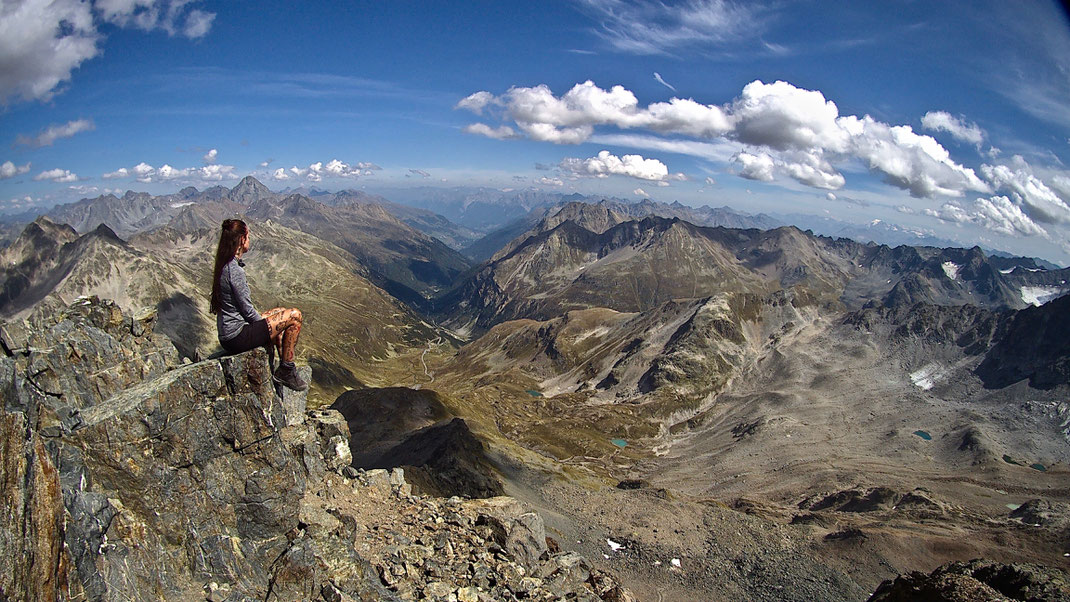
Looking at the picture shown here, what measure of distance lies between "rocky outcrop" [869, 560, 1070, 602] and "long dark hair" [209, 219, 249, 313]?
36.3 m

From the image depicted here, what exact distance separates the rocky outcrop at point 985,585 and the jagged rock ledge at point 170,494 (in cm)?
2079

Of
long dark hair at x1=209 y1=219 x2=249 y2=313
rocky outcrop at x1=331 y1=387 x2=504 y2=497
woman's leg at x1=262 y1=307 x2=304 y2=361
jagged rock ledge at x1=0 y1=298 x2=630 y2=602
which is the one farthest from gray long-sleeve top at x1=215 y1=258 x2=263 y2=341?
rocky outcrop at x1=331 y1=387 x2=504 y2=497

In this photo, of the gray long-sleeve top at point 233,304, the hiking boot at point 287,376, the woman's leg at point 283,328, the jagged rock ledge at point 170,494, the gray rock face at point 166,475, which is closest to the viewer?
the jagged rock ledge at point 170,494

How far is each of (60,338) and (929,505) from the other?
131m

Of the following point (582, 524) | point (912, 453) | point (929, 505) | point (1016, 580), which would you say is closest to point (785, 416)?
point (912, 453)

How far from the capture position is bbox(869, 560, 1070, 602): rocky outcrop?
25.8m

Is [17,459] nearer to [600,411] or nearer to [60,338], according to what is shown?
[60,338]

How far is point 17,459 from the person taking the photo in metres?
11.4

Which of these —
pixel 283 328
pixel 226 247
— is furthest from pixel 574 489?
pixel 226 247

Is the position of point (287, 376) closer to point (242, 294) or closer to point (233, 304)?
point (233, 304)

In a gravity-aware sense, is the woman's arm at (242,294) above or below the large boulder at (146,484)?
above

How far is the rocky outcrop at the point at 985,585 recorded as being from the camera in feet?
84.7

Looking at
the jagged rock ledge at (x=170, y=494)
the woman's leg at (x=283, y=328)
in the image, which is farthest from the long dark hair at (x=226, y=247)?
the jagged rock ledge at (x=170, y=494)

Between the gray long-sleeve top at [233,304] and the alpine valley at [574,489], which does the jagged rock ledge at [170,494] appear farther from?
the gray long-sleeve top at [233,304]
